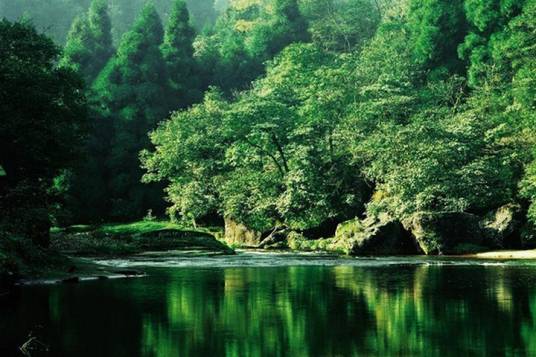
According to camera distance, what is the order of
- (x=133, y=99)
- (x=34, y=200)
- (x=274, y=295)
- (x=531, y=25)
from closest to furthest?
(x=274, y=295), (x=34, y=200), (x=531, y=25), (x=133, y=99)

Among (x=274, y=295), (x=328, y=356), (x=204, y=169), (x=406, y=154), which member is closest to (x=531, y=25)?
(x=406, y=154)

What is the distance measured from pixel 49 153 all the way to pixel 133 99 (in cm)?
4240

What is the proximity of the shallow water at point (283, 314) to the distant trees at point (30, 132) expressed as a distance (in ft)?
16.1

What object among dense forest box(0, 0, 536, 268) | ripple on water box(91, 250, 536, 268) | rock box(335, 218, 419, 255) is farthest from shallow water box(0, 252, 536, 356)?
rock box(335, 218, 419, 255)

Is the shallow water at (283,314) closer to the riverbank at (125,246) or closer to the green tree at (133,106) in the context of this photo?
the riverbank at (125,246)

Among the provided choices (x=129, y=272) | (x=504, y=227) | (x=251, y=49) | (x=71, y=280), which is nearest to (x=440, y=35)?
(x=251, y=49)

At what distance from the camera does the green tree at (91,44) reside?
78438 millimetres

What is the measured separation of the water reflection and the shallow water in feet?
0.08

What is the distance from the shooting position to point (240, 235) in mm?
54844

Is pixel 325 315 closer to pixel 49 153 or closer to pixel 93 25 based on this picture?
pixel 49 153

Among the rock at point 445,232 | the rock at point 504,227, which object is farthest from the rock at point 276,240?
the rock at point 504,227

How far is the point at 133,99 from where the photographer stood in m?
73.6

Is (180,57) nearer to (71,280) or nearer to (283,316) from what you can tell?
(71,280)

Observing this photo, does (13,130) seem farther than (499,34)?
No
